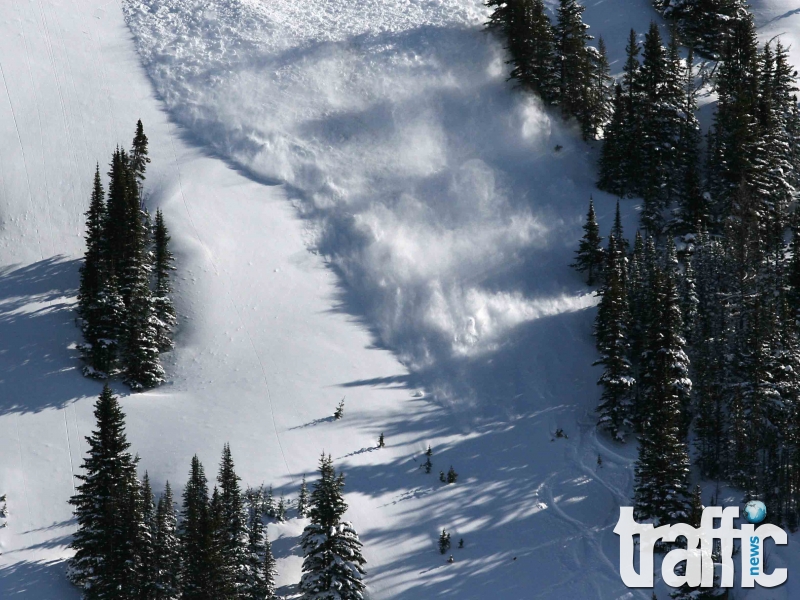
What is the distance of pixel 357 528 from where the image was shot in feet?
148

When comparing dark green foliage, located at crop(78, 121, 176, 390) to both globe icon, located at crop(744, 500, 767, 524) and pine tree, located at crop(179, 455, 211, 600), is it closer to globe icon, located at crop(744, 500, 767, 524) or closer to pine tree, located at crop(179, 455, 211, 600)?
pine tree, located at crop(179, 455, 211, 600)

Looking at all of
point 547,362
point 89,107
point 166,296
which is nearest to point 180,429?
point 166,296

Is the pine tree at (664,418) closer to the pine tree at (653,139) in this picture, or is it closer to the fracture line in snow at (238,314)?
the pine tree at (653,139)

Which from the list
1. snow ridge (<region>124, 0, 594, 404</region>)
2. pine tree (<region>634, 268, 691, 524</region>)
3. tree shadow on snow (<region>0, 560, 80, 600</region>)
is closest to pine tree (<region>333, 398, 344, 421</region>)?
snow ridge (<region>124, 0, 594, 404</region>)

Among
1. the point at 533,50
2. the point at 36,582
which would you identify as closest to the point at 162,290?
the point at 36,582

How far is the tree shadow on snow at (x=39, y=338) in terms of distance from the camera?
160 ft

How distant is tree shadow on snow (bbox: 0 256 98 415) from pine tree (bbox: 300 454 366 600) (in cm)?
1618

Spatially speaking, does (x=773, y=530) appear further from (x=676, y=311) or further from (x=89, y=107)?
(x=89, y=107)

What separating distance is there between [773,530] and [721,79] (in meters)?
38.6

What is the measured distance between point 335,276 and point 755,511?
2721 cm

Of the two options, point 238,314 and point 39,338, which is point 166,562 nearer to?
point 39,338

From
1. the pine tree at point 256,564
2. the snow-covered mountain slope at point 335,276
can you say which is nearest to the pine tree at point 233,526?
the pine tree at point 256,564

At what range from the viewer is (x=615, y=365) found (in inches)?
1957

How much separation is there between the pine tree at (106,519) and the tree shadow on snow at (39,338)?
28.7 ft
